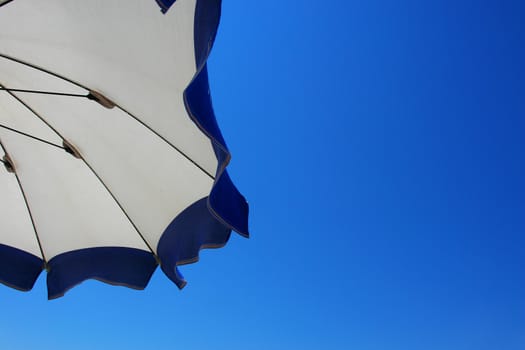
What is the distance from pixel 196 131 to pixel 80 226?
106 centimetres

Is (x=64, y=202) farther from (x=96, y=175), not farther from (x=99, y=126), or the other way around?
(x=99, y=126)

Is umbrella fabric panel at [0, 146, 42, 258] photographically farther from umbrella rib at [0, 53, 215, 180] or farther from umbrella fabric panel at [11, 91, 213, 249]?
umbrella rib at [0, 53, 215, 180]

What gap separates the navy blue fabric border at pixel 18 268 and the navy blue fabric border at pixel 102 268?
4.1 inches

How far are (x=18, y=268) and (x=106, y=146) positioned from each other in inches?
37.5

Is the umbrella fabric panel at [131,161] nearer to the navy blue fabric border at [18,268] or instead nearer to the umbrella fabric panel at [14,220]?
the umbrella fabric panel at [14,220]

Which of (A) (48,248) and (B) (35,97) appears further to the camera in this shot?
(A) (48,248)

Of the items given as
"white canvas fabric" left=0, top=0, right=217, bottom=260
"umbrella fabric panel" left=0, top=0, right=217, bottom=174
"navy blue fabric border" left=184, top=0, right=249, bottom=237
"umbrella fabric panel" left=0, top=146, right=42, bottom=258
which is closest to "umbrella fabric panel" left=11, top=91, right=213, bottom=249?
"white canvas fabric" left=0, top=0, right=217, bottom=260

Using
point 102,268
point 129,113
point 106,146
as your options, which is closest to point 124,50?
point 129,113

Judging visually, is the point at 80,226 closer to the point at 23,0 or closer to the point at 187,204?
the point at 187,204

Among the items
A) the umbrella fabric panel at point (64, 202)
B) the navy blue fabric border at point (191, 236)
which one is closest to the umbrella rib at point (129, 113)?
the navy blue fabric border at point (191, 236)

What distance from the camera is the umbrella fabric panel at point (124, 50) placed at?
6.14 feet

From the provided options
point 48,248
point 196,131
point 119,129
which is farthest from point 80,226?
point 196,131

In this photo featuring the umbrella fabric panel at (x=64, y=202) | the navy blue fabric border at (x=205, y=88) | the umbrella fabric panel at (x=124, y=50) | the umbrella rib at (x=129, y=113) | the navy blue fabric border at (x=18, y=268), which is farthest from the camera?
the navy blue fabric border at (x=18, y=268)

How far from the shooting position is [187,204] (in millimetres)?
2475
